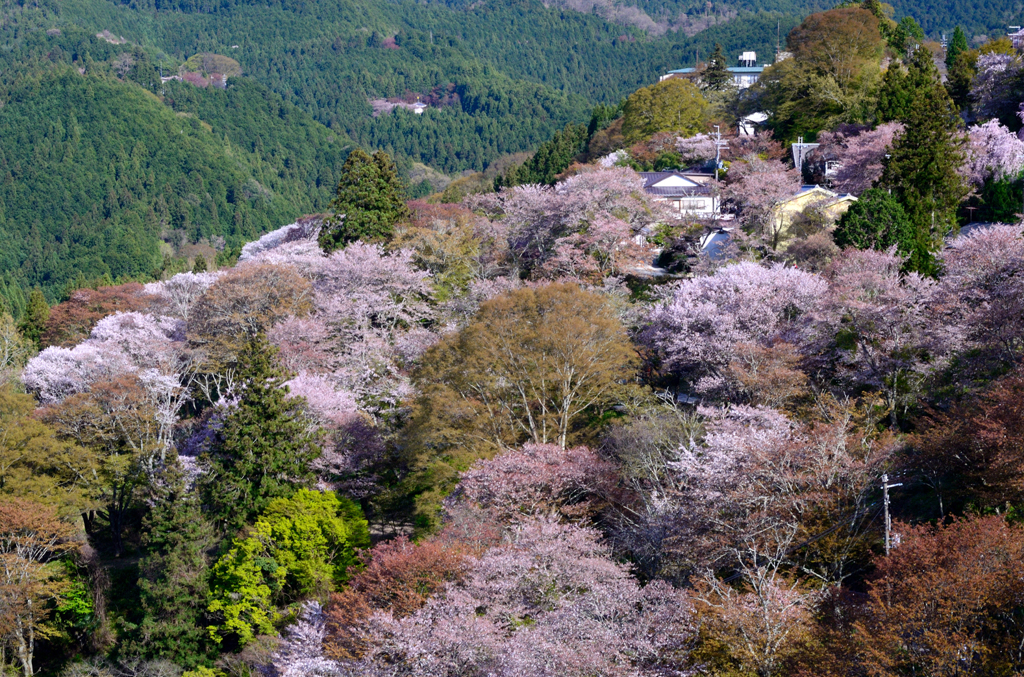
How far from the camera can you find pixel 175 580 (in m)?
29.0

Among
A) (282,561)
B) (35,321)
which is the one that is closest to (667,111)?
(35,321)

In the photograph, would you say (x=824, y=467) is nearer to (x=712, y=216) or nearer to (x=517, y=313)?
(x=517, y=313)

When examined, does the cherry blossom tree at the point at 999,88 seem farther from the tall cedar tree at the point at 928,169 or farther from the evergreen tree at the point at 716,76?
the evergreen tree at the point at 716,76

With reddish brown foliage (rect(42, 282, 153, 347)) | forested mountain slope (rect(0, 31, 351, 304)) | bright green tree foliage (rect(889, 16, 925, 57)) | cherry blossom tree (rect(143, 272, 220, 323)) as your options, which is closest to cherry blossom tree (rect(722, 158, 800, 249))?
Answer: cherry blossom tree (rect(143, 272, 220, 323))

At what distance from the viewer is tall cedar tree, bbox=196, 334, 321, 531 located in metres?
30.9

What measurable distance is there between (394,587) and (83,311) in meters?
40.0

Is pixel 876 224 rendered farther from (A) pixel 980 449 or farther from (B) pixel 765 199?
(A) pixel 980 449

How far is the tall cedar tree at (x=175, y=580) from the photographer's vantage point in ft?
93.6

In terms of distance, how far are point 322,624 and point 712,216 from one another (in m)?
25.8

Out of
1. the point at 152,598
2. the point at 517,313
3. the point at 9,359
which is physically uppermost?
the point at 517,313

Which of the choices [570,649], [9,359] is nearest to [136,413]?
[9,359]

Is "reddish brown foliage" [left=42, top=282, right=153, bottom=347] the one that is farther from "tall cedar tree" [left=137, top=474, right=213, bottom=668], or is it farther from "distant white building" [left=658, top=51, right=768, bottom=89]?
"distant white building" [left=658, top=51, right=768, bottom=89]

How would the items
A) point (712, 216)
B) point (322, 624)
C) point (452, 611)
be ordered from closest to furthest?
1. point (452, 611)
2. point (322, 624)
3. point (712, 216)

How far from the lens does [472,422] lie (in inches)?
1112
